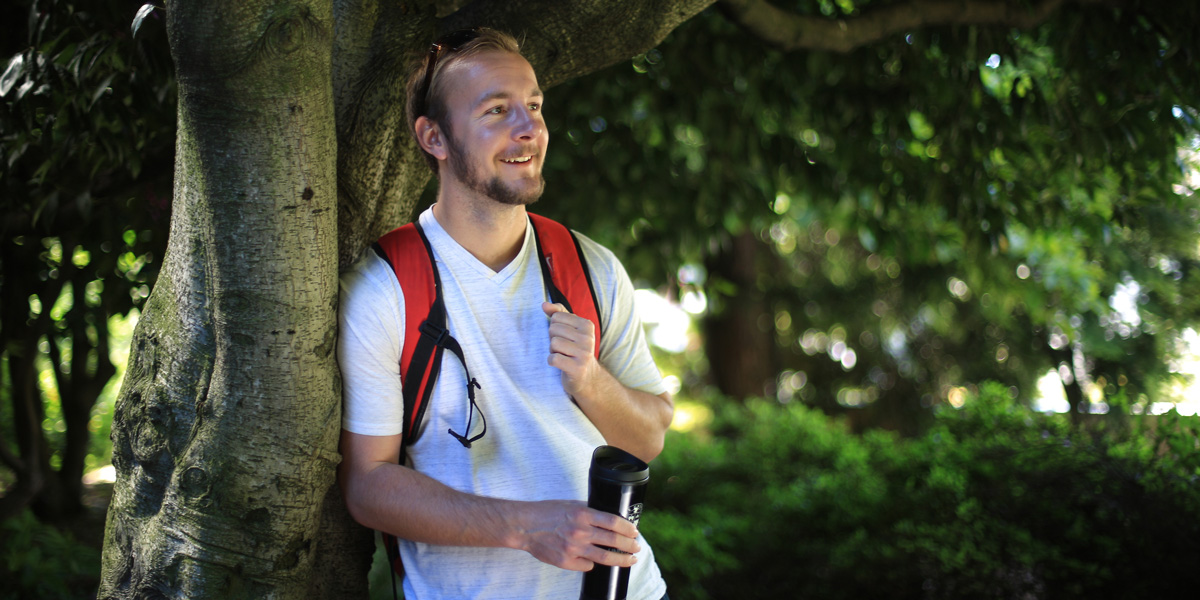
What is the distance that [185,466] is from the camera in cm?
190

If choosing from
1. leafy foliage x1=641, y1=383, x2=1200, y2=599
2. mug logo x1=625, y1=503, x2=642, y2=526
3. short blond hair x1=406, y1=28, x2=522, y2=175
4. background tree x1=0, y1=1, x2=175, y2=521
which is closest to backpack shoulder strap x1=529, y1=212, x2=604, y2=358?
short blond hair x1=406, y1=28, x2=522, y2=175

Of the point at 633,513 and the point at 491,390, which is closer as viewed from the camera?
the point at 633,513

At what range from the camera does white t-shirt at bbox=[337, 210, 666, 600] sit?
1.91m

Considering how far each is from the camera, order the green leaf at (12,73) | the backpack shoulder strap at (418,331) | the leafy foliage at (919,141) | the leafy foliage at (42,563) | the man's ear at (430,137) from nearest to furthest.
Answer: the backpack shoulder strap at (418,331) → the man's ear at (430,137) → the green leaf at (12,73) → the leafy foliage at (42,563) → the leafy foliage at (919,141)

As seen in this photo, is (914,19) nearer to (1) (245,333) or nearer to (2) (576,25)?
(2) (576,25)

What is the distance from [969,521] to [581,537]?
121 inches

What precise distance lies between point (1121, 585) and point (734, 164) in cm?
291

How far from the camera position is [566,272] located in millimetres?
2176

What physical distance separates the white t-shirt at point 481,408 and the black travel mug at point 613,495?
0.80 feet

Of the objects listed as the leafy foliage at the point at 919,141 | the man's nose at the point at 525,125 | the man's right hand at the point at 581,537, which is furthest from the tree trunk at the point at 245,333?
the leafy foliage at the point at 919,141

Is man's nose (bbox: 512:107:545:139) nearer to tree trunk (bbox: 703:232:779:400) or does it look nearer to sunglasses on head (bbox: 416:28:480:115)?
sunglasses on head (bbox: 416:28:480:115)

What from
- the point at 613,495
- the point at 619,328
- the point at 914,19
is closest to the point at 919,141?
the point at 914,19

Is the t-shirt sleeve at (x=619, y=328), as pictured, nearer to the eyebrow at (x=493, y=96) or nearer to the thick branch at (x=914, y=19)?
the eyebrow at (x=493, y=96)

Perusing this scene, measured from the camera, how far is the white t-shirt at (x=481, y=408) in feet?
6.25
